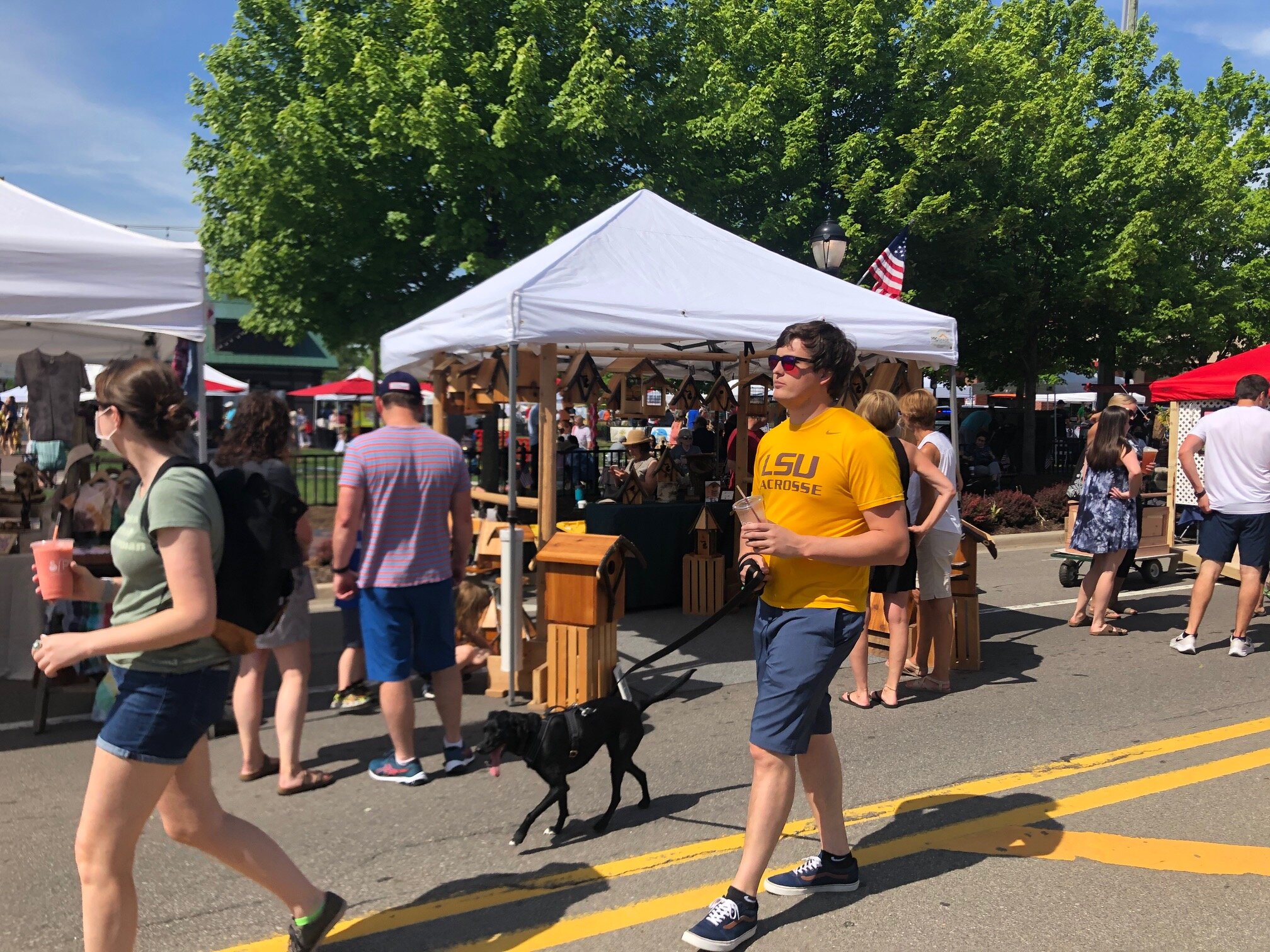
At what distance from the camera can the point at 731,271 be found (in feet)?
25.0

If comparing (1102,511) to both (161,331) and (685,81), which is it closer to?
(161,331)

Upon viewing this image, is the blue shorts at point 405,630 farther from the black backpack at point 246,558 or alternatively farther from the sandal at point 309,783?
the black backpack at point 246,558

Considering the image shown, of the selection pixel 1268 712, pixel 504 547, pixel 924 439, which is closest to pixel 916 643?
pixel 924 439

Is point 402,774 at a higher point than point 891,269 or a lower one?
lower

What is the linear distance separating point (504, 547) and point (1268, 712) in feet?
14.5

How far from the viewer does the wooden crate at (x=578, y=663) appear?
19.3 ft

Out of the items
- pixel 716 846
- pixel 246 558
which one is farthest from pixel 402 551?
pixel 246 558

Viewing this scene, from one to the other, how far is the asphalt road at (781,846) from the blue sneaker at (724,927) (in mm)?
92

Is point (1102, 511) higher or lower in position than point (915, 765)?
higher

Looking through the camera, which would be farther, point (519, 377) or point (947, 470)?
point (519, 377)

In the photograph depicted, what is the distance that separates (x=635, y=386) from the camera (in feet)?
32.7

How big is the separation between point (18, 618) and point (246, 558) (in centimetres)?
460

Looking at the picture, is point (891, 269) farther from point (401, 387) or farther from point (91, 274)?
point (91, 274)

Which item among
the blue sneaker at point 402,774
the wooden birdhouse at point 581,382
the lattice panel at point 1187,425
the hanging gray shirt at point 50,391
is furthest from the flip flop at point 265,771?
the lattice panel at point 1187,425
